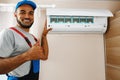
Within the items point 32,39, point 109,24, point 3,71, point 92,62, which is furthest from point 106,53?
point 3,71

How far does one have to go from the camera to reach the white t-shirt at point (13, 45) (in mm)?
1120

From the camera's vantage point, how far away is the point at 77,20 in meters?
2.10

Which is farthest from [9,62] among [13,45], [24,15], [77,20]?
[77,20]

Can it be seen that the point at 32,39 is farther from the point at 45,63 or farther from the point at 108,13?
the point at 108,13

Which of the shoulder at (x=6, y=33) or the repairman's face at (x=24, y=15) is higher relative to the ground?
the repairman's face at (x=24, y=15)

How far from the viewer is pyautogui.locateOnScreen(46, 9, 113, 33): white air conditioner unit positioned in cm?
205

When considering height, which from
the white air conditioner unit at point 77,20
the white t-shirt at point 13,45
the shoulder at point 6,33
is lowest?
the white t-shirt at point 13,45

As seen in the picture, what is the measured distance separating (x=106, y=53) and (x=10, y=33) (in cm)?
131

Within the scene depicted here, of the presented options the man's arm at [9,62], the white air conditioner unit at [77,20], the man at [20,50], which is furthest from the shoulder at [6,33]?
the white air conditioner unit at [77,20]

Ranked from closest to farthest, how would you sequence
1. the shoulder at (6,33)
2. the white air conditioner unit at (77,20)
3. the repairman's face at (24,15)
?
the shoulder at (6,33), the repairman's face at (24,15), the white air conditioner unit at (77,20)

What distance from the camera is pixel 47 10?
206 centimetres

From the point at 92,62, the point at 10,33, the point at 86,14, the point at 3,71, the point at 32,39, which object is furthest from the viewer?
the point at 92,62

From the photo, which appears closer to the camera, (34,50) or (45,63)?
(34,50)

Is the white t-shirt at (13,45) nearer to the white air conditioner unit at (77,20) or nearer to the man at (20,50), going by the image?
the man at (20,50)
